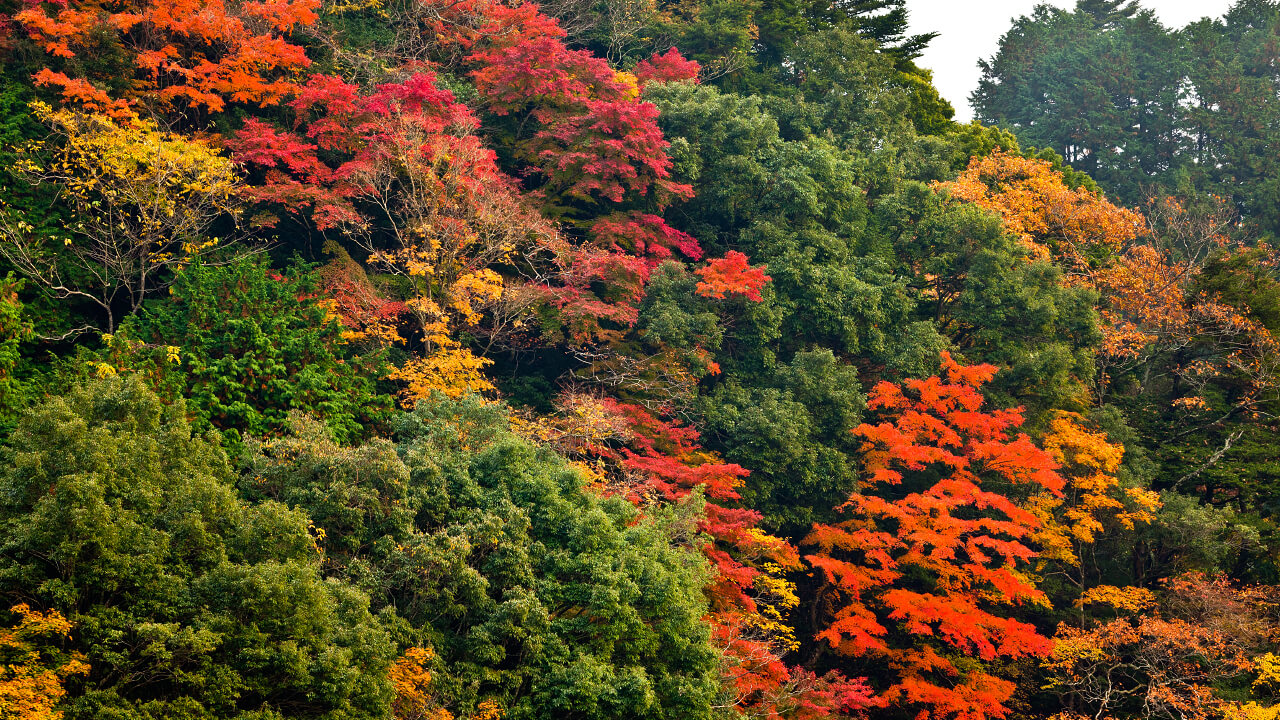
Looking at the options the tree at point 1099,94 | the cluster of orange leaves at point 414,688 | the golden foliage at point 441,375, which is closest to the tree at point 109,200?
the golden foliage at point 441,375

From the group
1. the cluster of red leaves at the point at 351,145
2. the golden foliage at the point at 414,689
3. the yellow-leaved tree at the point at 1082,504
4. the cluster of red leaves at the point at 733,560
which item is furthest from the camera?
the yellow-leaved tree at the point at 1082,504

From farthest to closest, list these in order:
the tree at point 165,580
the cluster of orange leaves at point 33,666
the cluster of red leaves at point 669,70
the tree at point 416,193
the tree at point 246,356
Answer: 1. the cluster of red leaves at point 669,70
2. the tree at point 416,193
3. the tree at point 246,356
4. the tree at point 165,580
5. the cluster of orange leaves at point 33,666

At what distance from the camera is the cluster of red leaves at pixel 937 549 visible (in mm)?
20297

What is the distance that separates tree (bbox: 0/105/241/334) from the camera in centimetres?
1789

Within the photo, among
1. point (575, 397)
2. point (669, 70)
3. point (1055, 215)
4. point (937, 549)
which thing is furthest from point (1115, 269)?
point (575, 397)

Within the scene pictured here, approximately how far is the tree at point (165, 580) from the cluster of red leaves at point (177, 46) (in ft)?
30.6

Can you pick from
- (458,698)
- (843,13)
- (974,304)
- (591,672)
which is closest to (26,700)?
(458,698)

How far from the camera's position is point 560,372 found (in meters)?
23.7

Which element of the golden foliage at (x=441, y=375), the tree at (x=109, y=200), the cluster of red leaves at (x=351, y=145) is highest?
the cluster of red leaves at (x=351, y=145)

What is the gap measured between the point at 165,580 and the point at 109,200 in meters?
9.39

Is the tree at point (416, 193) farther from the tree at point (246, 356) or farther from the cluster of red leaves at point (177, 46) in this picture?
the tree at point (246, 356)

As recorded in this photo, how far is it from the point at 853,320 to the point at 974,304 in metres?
3.52

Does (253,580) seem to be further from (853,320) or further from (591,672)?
(853,320)

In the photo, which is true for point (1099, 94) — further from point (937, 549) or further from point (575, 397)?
point (575, 397)
